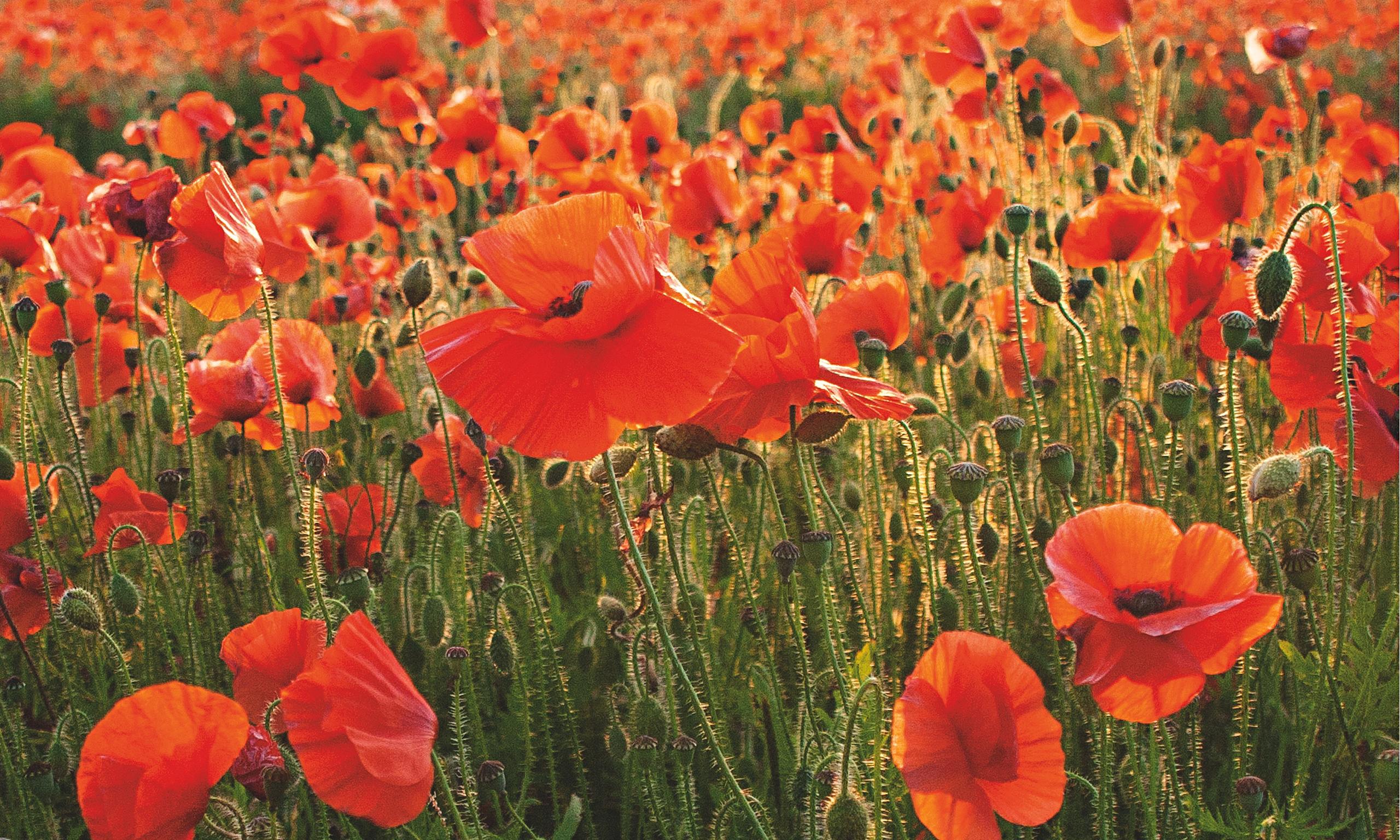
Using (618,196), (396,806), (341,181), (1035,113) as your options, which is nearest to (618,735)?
(396,806)

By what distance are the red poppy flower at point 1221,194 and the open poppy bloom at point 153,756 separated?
6.46 feet

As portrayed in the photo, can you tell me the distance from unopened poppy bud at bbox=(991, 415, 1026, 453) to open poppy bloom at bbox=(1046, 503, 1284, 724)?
13.0 inches

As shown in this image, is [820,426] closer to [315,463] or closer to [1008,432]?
[1008,432]

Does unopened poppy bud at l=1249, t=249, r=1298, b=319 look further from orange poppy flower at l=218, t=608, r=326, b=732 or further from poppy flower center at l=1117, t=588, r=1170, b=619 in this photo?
orange poppy flower at l=218, t=608, r=326, b=732

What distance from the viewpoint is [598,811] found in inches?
76.3

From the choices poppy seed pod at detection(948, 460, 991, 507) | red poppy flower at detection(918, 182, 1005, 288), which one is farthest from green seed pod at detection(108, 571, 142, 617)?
red poppy flower at detection(918, 182, 1005, 288)

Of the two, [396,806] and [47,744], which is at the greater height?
[396,806]

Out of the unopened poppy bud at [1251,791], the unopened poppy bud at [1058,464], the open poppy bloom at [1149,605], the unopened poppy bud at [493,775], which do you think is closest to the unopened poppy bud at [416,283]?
the unopened poppy bud at [493,775]

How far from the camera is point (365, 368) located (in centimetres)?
212

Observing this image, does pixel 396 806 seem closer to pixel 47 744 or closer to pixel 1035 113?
pixel 47 744

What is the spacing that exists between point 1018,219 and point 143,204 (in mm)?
1372

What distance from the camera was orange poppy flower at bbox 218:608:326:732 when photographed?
118 centimetres

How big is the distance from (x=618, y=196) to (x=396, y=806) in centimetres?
56

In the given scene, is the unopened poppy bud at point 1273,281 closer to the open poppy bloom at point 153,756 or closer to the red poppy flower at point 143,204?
the open poppy bloom at point 153,756
